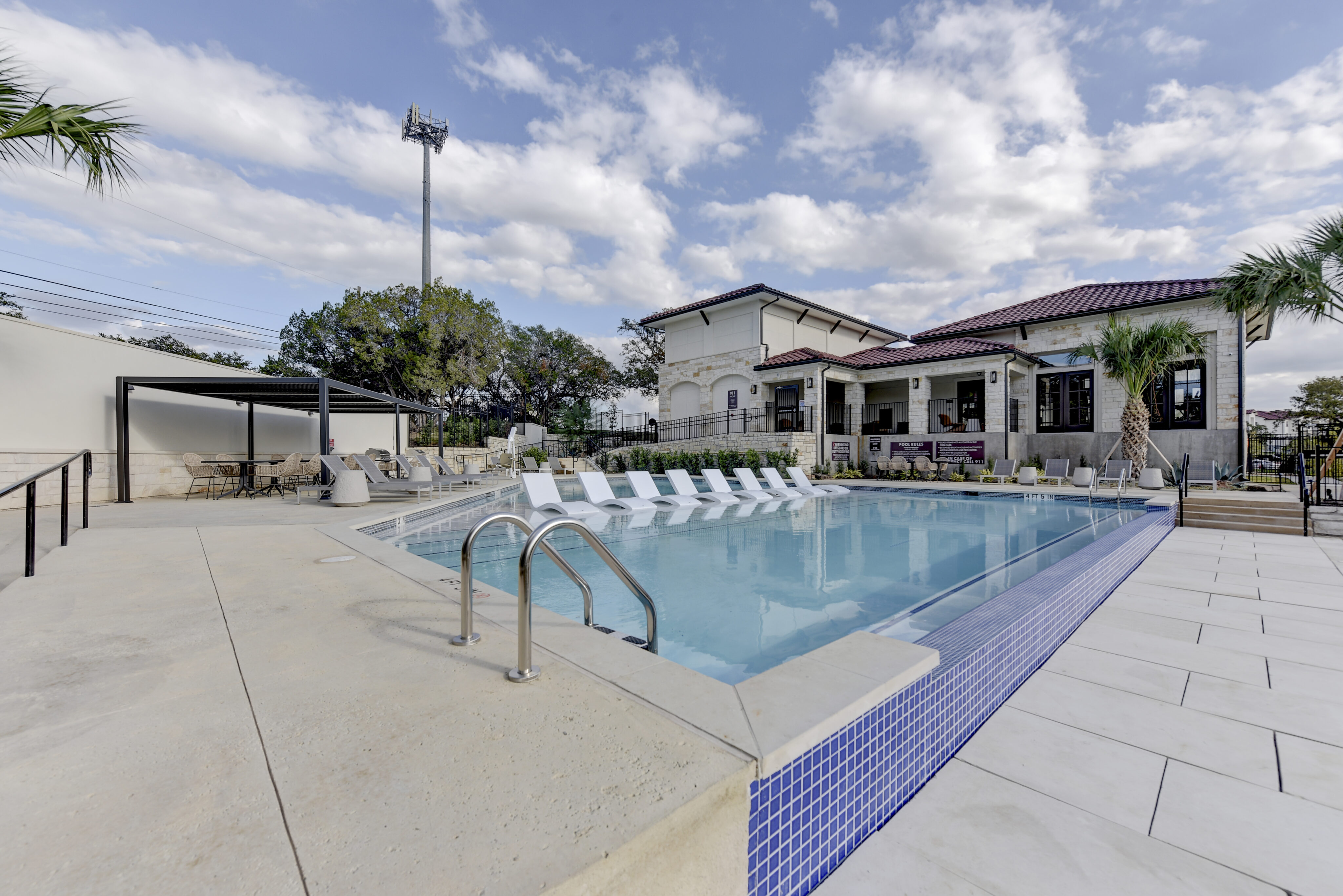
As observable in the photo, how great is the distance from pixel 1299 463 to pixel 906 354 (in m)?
11.6

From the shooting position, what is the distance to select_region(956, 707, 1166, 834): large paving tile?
188 centimetres

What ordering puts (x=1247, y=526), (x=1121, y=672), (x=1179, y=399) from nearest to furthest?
(x=1121, y=672), (x=1247, y=526), (x=1179, y=399)

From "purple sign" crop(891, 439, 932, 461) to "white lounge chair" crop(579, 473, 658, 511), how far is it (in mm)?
10739

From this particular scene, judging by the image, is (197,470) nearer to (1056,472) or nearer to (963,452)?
(963,452)

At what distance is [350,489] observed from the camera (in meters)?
8.78

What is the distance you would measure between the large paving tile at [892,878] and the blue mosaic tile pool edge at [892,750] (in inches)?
2.3

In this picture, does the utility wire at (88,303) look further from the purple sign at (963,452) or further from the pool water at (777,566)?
the purple sign at (963,452)

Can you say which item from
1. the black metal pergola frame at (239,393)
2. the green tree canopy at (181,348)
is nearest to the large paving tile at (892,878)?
the black metal pergola frame at (239,393)

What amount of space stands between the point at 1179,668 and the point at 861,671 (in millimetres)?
2342

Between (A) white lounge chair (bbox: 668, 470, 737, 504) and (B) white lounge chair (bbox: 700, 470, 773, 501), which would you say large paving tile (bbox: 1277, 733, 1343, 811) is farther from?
(B) white lounge chair (bbox: 700, 470, 773, 501)

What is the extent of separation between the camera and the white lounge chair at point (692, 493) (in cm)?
1117

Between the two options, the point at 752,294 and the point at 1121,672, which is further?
the point at 752,294

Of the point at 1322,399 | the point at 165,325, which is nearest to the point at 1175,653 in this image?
the point at 165,325

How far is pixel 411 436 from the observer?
947 inches
